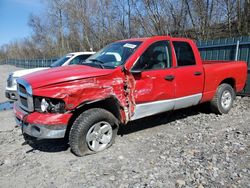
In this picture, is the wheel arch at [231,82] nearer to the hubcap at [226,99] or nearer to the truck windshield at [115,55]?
the hubcap at [226,99]

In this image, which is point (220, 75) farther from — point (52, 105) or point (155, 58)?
point (52, 105)

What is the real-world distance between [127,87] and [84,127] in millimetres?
1008

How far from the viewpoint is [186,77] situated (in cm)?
530

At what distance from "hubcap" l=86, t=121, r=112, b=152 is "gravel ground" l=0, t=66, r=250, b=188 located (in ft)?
0.52

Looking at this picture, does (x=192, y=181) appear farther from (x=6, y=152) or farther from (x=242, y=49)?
(x=242, y=49)

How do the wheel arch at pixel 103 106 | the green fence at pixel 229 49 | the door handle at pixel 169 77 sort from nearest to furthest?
the wheel arch at pixel 103 106, the door handle at pixel 169 77, the green fence at pixel 229 49

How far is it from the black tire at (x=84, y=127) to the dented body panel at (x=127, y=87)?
17 cm

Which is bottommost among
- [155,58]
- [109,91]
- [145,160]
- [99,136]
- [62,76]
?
[145,160]

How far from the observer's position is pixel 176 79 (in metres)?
5.10

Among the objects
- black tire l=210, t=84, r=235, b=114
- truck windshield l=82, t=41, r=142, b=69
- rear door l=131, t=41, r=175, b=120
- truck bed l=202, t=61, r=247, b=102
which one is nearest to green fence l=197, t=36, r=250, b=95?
truck bed l=202, t=61, r=247, b=102

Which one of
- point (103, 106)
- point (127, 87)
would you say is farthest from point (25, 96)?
point (127, 87)

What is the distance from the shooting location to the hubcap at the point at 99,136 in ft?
13.7

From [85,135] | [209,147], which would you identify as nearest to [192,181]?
[209,147]

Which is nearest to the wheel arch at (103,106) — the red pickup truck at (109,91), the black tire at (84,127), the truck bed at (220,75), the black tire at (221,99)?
the red pickup truck at (109,91)
